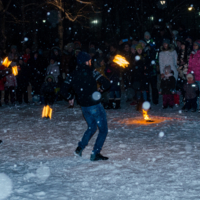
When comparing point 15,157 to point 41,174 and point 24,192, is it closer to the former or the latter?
point 41,174

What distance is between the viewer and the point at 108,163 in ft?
20.6

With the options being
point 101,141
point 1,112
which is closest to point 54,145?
point 101,141

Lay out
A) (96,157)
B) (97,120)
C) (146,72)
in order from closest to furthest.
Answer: (97,120) < (96,157) < (146,72)

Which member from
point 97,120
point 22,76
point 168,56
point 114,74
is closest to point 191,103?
point 168,56

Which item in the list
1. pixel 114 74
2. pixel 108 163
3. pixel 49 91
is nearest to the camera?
pixel 108 163

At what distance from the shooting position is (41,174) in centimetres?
572

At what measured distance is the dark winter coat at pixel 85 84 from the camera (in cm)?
629

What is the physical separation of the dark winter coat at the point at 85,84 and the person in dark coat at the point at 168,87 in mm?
7129

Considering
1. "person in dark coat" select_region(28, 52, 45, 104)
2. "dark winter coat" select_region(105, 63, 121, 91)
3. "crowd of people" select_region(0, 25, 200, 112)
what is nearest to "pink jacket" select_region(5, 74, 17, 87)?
"crowd of people" select_region(0, 25, 200, 112)

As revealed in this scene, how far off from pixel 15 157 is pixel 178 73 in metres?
8.47

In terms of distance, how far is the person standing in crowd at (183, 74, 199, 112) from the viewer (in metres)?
12.2

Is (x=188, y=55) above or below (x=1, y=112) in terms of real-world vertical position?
above

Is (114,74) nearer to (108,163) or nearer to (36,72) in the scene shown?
(36,72)

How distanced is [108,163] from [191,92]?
6745mm
